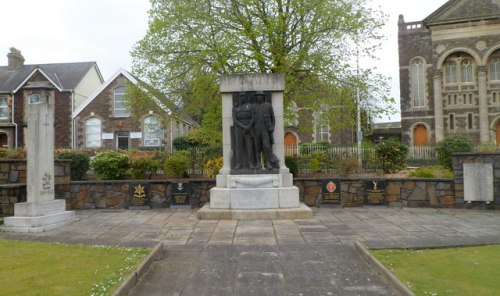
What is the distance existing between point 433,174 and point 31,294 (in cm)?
1503

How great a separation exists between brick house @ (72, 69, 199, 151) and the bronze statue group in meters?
21.1

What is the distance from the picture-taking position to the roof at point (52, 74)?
3488 cm

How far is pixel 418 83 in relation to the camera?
42.4m

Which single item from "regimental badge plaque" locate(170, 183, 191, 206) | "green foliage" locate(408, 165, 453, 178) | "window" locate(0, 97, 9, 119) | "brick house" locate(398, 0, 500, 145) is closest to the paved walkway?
"regimental badge plaque" locate(170, 183, 191, 206)

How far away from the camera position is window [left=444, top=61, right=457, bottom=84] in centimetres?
4078

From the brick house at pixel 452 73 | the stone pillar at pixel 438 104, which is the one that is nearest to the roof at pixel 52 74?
the brick house at pixel 452 73

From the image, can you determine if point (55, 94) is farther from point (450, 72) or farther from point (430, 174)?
point (450, 72)

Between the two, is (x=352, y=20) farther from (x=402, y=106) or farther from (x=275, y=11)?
(x=402, y=106)

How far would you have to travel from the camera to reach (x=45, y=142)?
9703 mm

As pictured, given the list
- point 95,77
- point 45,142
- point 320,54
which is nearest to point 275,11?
point 320,54

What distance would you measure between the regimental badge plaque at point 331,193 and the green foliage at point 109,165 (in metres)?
9.40

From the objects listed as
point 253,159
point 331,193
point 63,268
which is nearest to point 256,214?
point 253,159

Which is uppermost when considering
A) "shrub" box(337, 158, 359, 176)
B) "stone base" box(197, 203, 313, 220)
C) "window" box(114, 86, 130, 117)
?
"window" box(114, 86, 130, 117)

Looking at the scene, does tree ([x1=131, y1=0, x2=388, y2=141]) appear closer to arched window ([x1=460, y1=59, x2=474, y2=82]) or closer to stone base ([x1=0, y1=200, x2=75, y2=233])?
stone base ([x1=0, y1=200, x2=75, y2=233])
